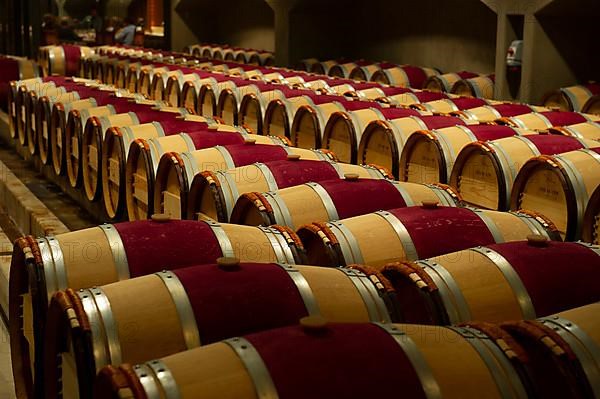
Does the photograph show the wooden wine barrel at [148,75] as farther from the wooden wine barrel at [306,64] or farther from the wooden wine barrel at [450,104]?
the wooden wine barrel at [450,104]

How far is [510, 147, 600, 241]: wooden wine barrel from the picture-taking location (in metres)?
4.44

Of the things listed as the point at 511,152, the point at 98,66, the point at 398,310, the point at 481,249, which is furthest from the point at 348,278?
the point at 98,66

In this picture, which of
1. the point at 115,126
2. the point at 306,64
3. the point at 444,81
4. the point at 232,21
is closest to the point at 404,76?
the point at 444,81

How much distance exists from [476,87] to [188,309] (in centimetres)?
876

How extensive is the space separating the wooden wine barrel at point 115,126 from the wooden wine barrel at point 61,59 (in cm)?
891

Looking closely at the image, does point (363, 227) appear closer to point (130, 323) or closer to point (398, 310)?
point (398, 310)

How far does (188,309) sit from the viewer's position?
265cm

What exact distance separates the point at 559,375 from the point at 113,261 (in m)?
1.64

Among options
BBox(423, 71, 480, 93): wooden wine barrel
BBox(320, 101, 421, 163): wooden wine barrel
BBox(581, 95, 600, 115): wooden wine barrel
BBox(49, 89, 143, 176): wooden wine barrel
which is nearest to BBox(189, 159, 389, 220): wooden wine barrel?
BBox(320, 101, 421, 163): wooden wine barrel

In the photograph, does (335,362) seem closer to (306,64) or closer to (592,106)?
(592,106)

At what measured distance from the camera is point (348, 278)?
289 cm

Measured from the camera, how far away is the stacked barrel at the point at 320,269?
7.07ft

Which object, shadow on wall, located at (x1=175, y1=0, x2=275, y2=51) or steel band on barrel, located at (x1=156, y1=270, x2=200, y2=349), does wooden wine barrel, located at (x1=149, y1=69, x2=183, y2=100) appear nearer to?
shadow on wall, located at (x1=175, y1=0, x2=275, y2=51)

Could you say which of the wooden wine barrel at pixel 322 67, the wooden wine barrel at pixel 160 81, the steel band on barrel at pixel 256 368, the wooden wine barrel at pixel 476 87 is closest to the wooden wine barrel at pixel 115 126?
the steel band on barrel at pixel 256 368
